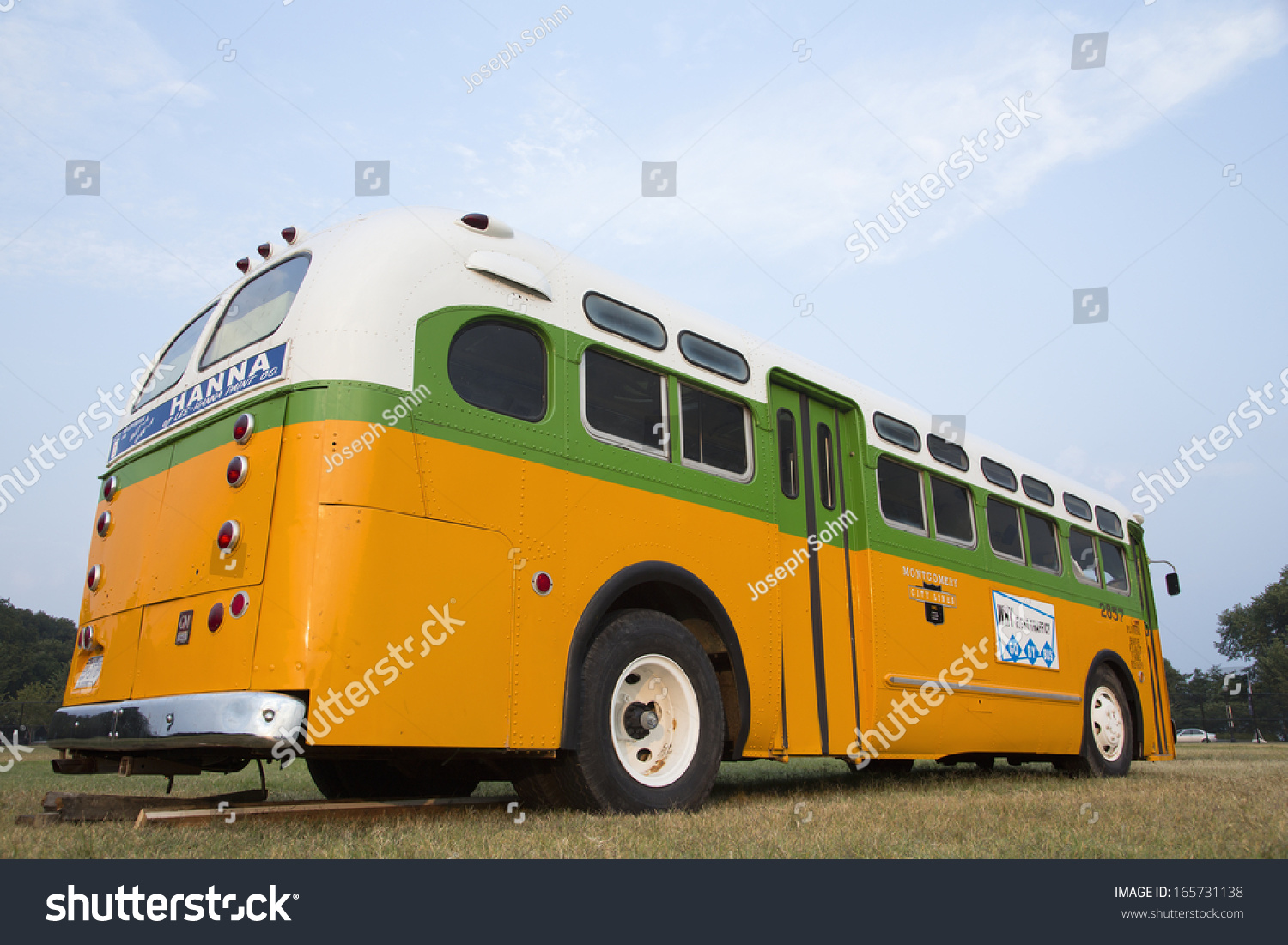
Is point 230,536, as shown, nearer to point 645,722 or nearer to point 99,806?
point 99,806

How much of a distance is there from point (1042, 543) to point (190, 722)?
8132 millimetres

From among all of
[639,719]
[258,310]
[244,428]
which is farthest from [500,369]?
[639,719]

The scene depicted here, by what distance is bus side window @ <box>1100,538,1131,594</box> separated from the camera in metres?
10.6

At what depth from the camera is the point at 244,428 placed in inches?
172

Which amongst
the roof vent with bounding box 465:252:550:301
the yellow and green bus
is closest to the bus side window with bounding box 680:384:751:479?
the yellow and green bus

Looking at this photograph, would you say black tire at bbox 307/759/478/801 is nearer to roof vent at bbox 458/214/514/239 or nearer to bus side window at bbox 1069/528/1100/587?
roof vent at bbox 458/214/514/239

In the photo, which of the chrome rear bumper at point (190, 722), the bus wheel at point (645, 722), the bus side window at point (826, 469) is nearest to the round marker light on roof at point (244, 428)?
the chrome rear bumper at point (190, 722)

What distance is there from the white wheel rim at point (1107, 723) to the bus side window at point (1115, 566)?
1.29 meters

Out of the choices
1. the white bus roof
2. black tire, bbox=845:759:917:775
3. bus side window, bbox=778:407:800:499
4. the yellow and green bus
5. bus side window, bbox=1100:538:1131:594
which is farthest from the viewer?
bus side window, bbox=1100:538:1131:594

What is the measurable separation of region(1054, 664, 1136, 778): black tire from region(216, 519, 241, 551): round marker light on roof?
8.30m

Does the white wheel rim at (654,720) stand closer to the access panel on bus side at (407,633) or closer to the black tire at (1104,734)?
the access panel on bus side at (407,633)
